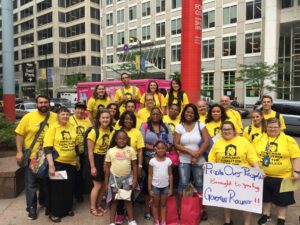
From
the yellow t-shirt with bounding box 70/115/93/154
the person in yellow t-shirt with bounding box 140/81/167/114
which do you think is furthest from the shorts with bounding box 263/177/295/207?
the yellow t-shirt with bounding box 70/115/93/154

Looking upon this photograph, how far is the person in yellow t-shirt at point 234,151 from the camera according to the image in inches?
182

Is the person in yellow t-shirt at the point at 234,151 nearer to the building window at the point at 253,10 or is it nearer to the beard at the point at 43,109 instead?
the beard at the point at 43,109

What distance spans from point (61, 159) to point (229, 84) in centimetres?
3764

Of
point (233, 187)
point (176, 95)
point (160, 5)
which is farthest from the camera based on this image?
point (160, 5)

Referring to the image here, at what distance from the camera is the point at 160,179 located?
481cm

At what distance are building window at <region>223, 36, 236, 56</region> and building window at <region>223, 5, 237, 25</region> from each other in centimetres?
197

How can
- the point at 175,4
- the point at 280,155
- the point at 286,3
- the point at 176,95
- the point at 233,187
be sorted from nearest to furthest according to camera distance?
the point at 280,155 < the point at 233,187 < the point at 176,95 < the point at 286,3 < the point at 175,4

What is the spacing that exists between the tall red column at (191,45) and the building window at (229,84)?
3083cm

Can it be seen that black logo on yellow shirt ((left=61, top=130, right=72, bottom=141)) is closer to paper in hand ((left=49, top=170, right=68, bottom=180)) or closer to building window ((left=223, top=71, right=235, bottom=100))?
paper in hand ((left=49, top=170, right=68, bottom=180))

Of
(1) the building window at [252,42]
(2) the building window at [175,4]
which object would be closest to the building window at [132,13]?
(2) the building window at [175,4]

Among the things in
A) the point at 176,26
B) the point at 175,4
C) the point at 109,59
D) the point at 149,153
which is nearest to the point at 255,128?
the point at 149,153

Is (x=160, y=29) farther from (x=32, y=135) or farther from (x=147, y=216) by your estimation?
(x=147, y=216)

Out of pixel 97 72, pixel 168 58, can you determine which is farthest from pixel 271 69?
pixel 97 72

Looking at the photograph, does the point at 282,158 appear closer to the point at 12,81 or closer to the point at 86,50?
the point at 12,81
